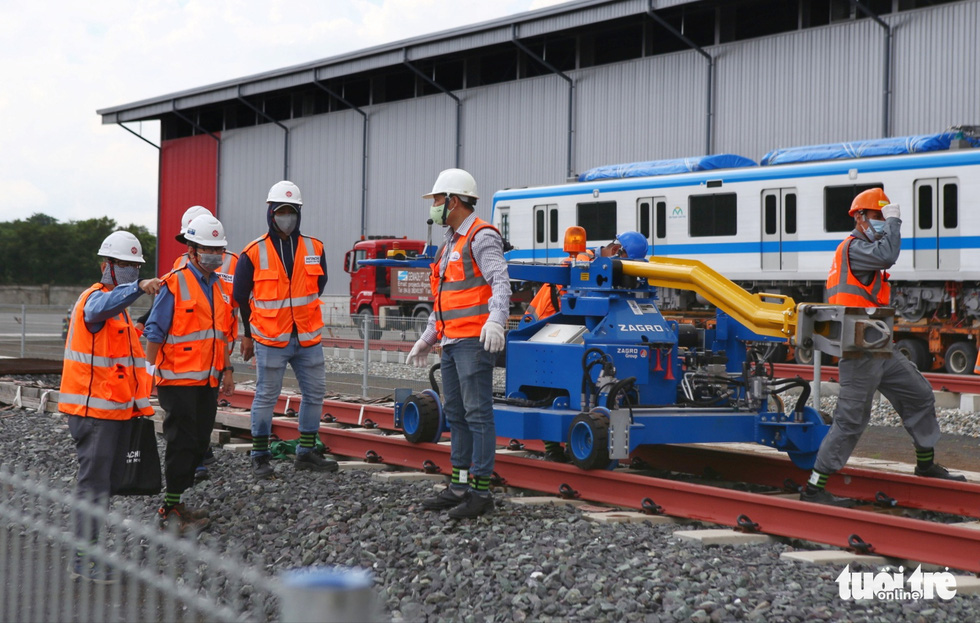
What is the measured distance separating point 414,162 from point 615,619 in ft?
106

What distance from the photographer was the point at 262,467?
7.90 m

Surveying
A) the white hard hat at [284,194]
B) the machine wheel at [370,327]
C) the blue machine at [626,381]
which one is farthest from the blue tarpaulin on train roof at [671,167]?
the white hard hat at [284,194]

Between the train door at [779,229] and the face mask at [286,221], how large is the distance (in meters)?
12.9

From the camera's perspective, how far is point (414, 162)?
35906mm

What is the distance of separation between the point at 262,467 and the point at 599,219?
15.0 meters

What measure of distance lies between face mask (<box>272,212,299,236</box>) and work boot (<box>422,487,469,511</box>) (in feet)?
8.19

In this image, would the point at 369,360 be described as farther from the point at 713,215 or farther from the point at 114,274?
the point at 114,274

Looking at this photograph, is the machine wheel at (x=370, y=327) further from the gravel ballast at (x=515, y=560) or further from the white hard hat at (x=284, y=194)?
the gravel ballast at (x=515, y=560)

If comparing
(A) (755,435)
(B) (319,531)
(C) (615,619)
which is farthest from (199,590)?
(A) (755,435)

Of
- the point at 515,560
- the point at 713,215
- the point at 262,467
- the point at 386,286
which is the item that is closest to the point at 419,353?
the point at 262,467

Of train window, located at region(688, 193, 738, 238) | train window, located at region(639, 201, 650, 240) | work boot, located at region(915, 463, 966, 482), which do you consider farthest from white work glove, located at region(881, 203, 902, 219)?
train window, located at region(639, 201, 650, 240)

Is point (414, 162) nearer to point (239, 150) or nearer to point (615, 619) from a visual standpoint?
point (239, 150)

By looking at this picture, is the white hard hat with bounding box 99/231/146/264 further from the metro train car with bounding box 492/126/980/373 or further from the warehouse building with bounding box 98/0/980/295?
the warehouse building with bounding box 98/0/980/295

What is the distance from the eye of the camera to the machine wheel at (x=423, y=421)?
27.4ft
